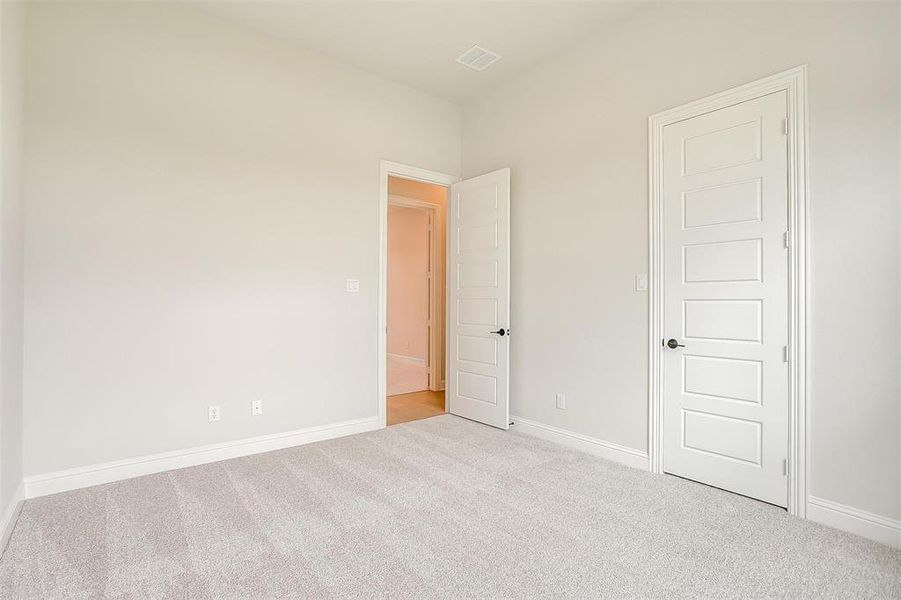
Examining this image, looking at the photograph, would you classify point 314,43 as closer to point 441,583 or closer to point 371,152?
point 371,152

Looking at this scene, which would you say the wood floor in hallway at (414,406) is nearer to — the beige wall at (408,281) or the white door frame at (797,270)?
the beige wall at (408,281)

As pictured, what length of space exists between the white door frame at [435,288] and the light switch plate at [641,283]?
2954mm

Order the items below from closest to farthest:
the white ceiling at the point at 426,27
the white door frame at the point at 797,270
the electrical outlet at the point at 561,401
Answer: the white door frame at the point at 797,270
the white ceiling at the point at 426,27
the electrical outlet at the point at 561,401

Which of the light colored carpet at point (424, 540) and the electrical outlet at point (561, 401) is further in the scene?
the electrical outlet at point (561, 401)

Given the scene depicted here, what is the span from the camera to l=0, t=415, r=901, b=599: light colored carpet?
1838mm

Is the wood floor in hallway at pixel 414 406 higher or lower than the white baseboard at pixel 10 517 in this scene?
lower

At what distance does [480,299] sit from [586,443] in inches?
63.9

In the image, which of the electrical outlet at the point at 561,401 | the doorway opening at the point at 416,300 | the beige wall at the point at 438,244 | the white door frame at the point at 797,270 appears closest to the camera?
the white door frame at the point at 797,270

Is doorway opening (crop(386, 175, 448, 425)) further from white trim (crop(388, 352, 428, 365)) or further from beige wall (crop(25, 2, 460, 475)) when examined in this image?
Answer: beige wall (crop(25, 2, 460, 475))

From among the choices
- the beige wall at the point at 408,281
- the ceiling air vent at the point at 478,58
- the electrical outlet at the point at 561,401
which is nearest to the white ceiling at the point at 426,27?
the ceiling air vent at the point at 478,58

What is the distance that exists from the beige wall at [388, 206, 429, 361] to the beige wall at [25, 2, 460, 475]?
2.50 metres

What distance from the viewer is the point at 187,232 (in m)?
3.17

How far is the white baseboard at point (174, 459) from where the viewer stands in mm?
2703

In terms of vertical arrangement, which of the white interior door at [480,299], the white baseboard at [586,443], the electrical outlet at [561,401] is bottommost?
the white baseboard at [586,443]
